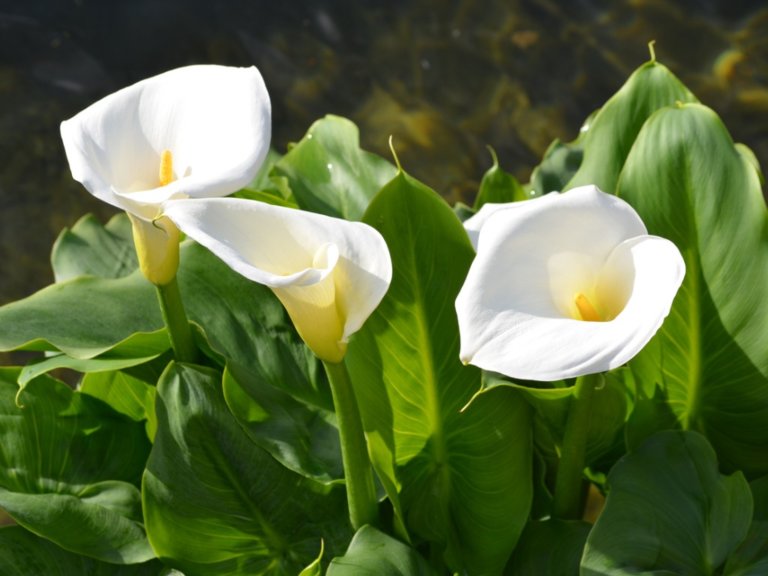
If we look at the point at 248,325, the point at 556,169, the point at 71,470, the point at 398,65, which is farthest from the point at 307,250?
the point at 398,65

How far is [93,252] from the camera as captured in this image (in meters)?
1.46

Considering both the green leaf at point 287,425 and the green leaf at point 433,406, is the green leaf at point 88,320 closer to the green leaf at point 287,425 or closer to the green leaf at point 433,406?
the green leaf at point 287,425

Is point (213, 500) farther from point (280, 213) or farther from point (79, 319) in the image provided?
point (280, 213)

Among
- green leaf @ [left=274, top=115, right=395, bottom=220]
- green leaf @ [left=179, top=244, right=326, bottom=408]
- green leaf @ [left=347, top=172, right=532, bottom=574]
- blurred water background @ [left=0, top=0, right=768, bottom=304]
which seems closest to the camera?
green leaf @ [left=347, top=172, right=532, bottom=574]

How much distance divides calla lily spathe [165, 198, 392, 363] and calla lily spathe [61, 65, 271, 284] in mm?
67

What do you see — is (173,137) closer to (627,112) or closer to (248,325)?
(248,325)

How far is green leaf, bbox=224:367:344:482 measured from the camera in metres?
1.10

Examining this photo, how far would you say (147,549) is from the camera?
3.91ft

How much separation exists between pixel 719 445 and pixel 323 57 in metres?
1.71

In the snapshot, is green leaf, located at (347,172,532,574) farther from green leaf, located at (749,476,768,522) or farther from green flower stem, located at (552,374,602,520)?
green leaf, located at (749,476,768,522)

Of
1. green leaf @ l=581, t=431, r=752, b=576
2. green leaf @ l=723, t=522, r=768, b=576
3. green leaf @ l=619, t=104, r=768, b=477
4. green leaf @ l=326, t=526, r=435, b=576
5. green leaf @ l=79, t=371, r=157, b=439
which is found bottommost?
green leaf @ l=79, t=371, r=157, b=439

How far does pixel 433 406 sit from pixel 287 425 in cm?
16

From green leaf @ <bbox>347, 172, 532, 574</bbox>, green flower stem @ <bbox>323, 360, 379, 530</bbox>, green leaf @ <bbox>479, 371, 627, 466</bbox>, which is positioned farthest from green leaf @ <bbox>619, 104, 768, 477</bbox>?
green flower stem @ <bbox>323, 360, 379, 530</bbox>

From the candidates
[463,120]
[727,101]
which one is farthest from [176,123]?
[727,101]
